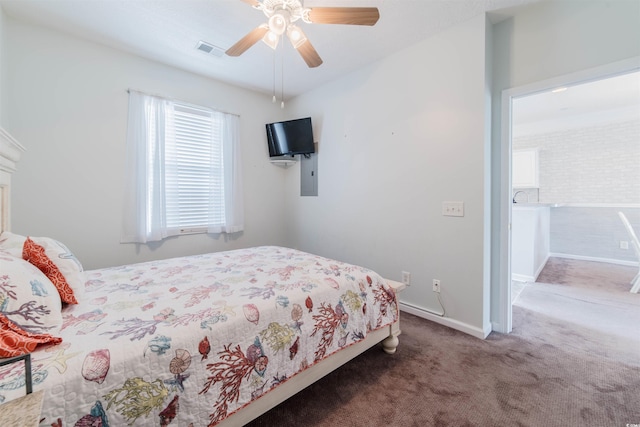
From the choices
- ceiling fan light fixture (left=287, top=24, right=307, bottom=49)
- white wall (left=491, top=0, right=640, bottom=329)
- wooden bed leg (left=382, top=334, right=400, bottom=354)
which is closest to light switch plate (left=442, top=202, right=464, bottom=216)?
white wall (left=491, top=0, right=640, bottom=329)

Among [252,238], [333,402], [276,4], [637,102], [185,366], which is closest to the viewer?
[185,366]

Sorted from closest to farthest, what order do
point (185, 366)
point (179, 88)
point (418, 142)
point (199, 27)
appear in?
1. point (185, 366)
2. point (199, 27)
3. point (418, 142)
4. point (179, 88)

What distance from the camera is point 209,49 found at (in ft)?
8.67

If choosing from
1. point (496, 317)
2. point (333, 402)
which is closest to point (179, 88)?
point (333, 402)

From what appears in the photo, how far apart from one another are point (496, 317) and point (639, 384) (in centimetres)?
84

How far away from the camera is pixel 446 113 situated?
94.8 inches

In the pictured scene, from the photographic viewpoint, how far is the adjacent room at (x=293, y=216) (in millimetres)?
1089

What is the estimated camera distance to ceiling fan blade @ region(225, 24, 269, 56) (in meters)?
1.80

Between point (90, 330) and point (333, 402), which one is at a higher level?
point (90, 330)

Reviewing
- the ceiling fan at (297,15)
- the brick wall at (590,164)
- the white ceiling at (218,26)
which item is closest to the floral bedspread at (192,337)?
the ceiling fan at (297,15)

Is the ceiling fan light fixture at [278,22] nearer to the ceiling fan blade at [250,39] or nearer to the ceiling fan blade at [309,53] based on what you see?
the ceiling fan blade at [250,39]

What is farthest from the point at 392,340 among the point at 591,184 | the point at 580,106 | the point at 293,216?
the point at 591,184

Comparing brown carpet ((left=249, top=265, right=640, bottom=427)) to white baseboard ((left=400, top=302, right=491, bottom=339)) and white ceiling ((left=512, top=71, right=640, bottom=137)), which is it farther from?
white ceiling ((left=512, top=71, right=640, bottom=137))

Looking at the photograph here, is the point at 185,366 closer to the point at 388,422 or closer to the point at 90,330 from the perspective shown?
the point at 90,330
